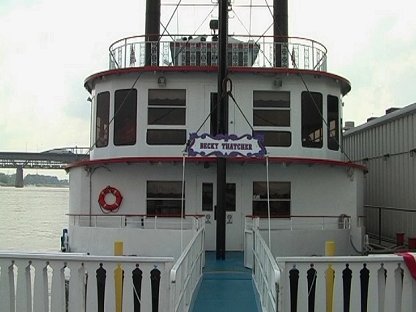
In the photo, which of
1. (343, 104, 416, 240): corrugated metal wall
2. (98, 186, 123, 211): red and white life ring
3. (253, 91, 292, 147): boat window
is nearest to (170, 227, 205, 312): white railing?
(98, 186, 123, 211): red and white life ring

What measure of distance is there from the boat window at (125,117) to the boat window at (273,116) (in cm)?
314

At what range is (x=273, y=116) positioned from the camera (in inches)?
576

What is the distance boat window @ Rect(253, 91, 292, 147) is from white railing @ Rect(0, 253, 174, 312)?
29.8ft

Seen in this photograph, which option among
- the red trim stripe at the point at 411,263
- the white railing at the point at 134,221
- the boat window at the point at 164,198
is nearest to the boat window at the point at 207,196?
the boat window at the point at 164,198

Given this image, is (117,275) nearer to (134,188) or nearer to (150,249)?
(150,249)

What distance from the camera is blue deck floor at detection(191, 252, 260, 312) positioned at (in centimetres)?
775

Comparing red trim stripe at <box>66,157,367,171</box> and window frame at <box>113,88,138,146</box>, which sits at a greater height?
window frame at <box>113,88,138,146</box>

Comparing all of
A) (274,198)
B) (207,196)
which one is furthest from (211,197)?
(274,198)

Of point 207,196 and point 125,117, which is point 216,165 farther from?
point 125,117

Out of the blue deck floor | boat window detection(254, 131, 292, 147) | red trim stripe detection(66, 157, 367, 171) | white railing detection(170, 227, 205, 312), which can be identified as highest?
boat window detection(254, 131, 292, 147)

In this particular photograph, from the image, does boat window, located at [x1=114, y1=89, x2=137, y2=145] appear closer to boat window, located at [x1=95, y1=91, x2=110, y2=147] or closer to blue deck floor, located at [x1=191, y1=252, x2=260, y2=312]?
boat window, located at [x1=95, y1=91, x2=110, y2=147]

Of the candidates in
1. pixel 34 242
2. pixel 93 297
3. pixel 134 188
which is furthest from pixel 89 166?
pixel 34 242

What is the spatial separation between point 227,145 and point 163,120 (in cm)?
395

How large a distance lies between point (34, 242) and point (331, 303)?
28.9 meters
